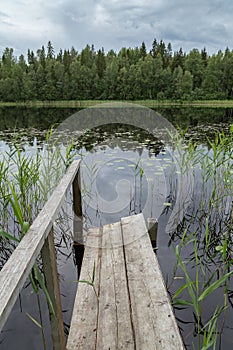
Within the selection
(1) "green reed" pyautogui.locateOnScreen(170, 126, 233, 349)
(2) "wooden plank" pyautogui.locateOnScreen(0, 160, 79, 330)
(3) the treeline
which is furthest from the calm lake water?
(3) the treeline

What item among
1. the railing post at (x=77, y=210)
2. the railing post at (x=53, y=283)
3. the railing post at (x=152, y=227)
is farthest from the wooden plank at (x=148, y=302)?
the railing post at (x=77, y=210)

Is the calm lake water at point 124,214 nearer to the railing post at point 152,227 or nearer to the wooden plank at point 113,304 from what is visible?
the railing post at point 152,227

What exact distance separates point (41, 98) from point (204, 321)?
1828 inches

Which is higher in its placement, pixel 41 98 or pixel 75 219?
pixel 41 98

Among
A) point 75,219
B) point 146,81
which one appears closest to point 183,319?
point 75,219

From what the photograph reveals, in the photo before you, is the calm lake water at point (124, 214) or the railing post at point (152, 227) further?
the railing post at point (152, 227)

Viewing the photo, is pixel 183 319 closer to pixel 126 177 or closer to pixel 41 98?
pixel 126 177

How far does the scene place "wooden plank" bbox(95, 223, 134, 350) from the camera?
1.47m

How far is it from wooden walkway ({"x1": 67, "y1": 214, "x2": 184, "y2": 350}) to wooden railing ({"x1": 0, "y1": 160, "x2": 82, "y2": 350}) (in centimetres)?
22

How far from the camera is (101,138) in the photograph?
9969 millimetres

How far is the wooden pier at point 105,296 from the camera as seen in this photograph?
1091 millimetres

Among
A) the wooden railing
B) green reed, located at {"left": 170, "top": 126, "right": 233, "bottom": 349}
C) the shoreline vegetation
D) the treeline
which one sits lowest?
green reed, located at {"left": 170, "top": 126, "right": 233, "bottom": 349}

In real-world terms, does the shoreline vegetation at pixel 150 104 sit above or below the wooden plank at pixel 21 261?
above

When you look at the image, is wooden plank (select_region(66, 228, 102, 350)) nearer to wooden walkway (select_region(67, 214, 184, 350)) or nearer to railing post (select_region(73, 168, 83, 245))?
wooden walkway (select_region(67, 214, 184, 350))
